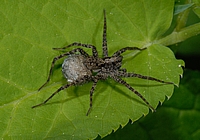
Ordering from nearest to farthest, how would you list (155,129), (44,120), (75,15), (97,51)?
(44,120), (75,15), (97,51), (155,129)

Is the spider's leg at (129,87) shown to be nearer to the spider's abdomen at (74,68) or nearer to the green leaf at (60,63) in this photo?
the green leaf at (60,63)

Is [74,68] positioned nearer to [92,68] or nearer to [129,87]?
[92,68]

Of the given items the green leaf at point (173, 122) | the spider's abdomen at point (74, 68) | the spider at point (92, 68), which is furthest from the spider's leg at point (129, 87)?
the green leaf at point (173, 122)

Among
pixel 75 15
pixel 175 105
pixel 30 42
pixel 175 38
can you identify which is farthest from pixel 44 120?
pixel 175 105

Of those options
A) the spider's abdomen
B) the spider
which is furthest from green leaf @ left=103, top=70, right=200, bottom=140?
the spider's abdomen

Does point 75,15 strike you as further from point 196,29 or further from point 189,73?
point 189,73

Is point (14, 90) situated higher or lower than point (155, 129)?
higher
